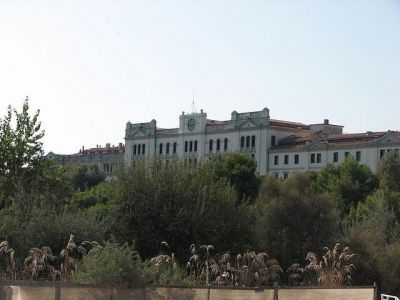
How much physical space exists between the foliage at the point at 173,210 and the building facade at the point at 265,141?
6208 centimetres

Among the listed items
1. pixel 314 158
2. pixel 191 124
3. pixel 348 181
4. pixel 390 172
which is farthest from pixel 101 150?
pixel 390 172

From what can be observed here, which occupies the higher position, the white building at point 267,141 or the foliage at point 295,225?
the white building at point 267,141

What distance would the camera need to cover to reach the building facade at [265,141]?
100m

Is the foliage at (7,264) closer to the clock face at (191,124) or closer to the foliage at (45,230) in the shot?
the foliage at (45,230)

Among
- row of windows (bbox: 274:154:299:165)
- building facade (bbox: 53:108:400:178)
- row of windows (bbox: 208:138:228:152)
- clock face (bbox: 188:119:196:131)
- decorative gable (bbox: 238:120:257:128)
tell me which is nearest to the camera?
A: building facade (bbox: 53:108:400:178)

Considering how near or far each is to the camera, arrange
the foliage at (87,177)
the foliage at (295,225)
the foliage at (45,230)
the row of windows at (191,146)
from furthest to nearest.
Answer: the foliage at (87,177)
the row of windows at (191,146)
the foliage at (295,225)
the foliage at (45,230)

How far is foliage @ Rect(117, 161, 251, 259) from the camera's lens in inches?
1357

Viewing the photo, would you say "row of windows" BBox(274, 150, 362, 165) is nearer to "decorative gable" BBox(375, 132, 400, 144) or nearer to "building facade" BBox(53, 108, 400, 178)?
"building facade" BBox(53, 108, 400, 178)

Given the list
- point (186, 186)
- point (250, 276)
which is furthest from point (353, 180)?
point (250, 276)

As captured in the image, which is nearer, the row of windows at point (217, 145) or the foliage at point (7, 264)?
the foliage at point (7, 264)

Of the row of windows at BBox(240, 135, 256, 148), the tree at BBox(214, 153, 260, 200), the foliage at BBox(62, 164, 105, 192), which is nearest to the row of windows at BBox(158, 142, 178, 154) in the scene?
the foliage at BBox(62, 164, 105, 192)

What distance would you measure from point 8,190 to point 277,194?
1369 cm

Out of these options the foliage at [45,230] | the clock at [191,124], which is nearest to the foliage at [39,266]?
the foliage at [45,230]

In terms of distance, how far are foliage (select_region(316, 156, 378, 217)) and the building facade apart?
11207mm
